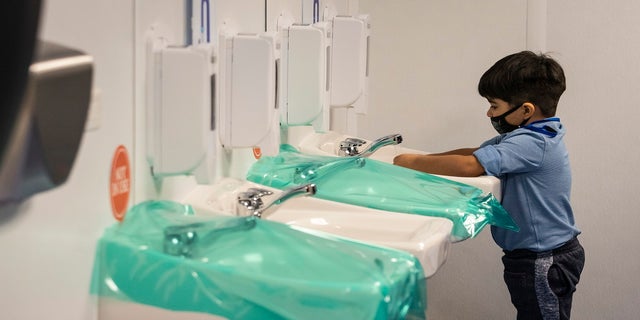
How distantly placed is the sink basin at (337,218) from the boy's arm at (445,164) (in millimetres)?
496

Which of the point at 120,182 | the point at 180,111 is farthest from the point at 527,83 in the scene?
the point at 120,182

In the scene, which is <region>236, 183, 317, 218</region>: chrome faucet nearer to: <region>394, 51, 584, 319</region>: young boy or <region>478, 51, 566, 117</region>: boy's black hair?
<region>394, 51, 584, 319</region>: young boy

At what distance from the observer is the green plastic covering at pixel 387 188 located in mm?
1699

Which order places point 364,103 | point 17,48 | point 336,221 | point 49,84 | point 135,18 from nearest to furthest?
point 17,48, point 49,84, point 135,18, point 336,221, point 364,103

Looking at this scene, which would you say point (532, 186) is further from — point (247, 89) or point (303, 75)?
point (247, 89)

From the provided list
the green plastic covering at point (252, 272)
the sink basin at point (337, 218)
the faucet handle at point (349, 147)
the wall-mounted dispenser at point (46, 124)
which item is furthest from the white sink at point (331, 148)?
the wall-mounted dispenser at point (46, 124)

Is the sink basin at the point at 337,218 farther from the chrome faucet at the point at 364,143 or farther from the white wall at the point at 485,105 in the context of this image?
the white wall at the point at 485,105

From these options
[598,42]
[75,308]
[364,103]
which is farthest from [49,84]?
[598,42]

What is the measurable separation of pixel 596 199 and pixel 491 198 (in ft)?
3.22

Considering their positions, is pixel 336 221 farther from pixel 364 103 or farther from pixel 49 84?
pixel 49 84

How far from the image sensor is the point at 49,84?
0.82 meters

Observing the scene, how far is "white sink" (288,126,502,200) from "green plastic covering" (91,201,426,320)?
2.70ft

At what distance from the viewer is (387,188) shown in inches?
72.2

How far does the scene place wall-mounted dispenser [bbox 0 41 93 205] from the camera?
71 centimetres
